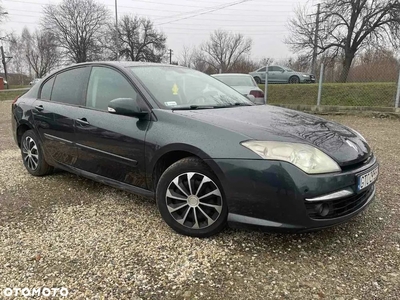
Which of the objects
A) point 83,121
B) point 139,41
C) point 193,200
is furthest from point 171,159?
point 139,41

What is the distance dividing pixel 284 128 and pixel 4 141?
6601 mm

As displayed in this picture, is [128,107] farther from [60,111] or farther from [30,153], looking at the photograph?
[30,153]

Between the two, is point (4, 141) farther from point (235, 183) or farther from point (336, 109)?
point (336, 109)

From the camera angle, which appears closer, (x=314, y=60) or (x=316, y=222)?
(x=316, y=222)

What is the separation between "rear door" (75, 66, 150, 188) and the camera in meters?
2.95

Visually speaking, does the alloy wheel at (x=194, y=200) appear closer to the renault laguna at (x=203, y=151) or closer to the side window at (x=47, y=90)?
the renault laguna at (x=203, y=151)

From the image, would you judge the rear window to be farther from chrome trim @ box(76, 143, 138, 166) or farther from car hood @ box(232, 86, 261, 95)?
car hood @ box(232, 86, 261, 95)

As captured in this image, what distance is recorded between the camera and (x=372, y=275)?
2.20 m

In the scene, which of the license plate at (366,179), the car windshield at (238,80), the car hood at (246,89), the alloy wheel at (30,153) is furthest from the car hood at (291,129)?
the car windshield at (238,80)

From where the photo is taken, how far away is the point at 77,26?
5359 cm

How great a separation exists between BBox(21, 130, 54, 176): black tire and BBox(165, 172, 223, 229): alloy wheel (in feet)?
7.37

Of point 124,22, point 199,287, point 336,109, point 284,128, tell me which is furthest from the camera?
point 124,22

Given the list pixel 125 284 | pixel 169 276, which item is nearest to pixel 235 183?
pixel 169 276

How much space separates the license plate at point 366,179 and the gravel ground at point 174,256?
0.45 metres
